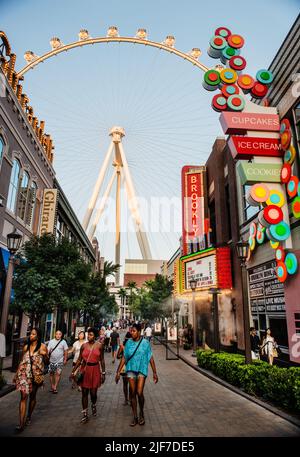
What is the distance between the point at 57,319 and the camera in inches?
1130

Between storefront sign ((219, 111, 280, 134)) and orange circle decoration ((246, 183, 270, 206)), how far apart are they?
246 cm

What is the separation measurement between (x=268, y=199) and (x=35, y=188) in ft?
52.5

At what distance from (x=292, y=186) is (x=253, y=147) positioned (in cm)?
→ 222

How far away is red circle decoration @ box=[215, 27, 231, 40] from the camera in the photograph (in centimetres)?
1586

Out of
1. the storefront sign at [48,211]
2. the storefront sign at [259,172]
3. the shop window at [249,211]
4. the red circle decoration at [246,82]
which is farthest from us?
the storefront sign at [48,211]

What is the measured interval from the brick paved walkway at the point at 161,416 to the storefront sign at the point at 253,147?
8.83m

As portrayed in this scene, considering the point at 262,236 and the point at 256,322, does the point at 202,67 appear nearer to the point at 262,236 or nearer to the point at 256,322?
the point at 262,236

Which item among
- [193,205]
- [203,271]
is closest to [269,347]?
[203,271]

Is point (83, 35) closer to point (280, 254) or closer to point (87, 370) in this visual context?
point (280, 254)

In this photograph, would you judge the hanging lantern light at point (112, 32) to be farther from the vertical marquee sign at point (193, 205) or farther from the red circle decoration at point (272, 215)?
the red circle decoration at point (272, 215)

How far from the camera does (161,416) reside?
7.16 meters

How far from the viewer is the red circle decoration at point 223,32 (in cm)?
1586

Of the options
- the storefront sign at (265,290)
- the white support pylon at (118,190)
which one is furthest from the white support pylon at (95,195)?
the storefront sign at (265,290)
